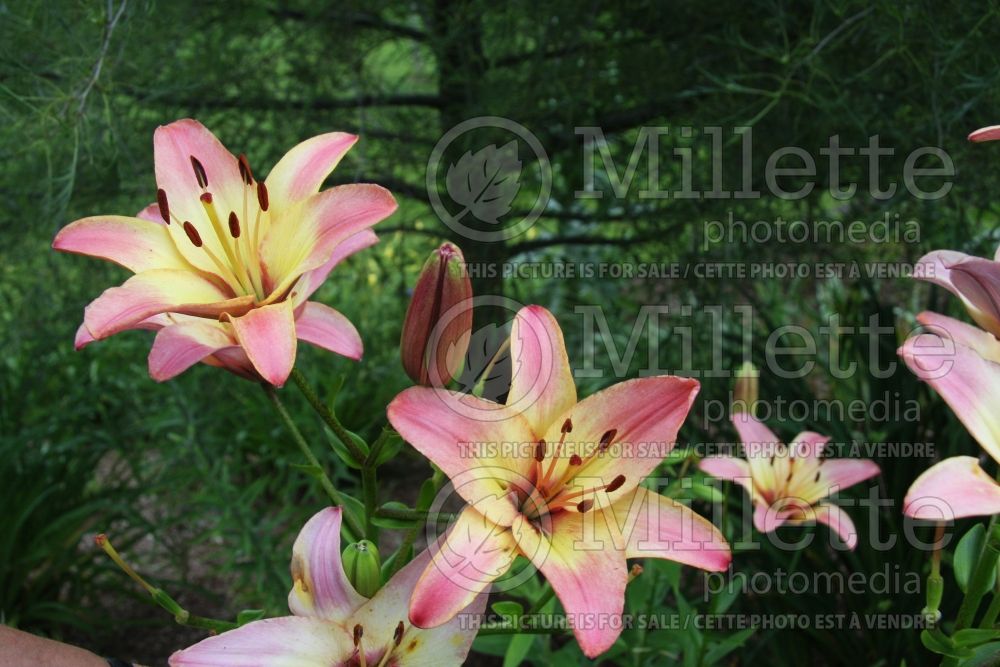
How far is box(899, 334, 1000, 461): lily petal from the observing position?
444 millimetres

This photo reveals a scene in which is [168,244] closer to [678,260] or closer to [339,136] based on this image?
[339,136]

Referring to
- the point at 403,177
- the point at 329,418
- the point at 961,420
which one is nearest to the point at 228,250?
the point at 329,418

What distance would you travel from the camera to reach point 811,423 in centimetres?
142

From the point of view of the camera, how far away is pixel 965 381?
457mm

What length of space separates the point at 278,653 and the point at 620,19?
4.05 ft

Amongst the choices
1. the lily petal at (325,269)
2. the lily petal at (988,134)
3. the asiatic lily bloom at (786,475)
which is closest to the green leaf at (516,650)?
the asiatic lily bloom at (786,475)

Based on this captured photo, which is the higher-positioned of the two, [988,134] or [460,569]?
[988,134]

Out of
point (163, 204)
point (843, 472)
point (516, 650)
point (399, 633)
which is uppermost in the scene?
point (163, 204)

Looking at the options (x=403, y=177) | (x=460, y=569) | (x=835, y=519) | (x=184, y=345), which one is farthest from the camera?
(x=403, y=177)

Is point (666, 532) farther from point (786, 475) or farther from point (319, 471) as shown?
point (786, 475)

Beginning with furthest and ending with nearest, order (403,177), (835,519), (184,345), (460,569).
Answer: (403,177), (835,519), (184,345), (460,569)

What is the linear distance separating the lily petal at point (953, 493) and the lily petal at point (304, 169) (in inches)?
13.5

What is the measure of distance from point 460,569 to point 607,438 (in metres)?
0.10

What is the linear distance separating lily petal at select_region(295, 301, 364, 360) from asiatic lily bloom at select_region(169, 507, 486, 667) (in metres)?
0.11
